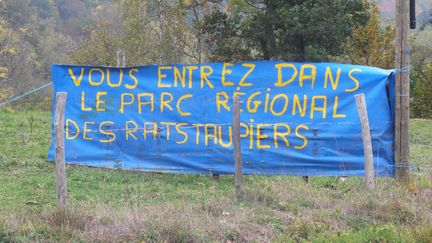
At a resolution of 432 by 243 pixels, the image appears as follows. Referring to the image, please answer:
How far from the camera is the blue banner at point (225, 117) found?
29.1ft

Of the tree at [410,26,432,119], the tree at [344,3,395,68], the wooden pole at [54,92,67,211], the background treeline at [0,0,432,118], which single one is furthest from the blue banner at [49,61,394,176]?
the tree at [344,3,395,68]

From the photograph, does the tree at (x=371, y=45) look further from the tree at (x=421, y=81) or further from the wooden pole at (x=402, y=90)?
the wooden pole at (x=402, y=90)

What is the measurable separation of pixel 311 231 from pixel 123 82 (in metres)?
5.04

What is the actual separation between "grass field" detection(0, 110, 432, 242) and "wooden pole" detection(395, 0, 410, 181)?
1.03 ft

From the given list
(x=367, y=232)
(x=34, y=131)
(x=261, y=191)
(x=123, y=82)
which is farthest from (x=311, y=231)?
(x=34, y=131)

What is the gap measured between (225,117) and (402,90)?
2874 mm

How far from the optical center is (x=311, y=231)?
5.84 metres

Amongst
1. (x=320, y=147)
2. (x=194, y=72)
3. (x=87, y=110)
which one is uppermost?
(x=194, y=72)

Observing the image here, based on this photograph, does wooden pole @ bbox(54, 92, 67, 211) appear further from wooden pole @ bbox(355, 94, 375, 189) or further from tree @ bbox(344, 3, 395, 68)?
tree @ bbox(344, 3, 395, 68)

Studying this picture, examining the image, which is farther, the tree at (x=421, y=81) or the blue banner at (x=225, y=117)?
the tree at (x=421, y=81)

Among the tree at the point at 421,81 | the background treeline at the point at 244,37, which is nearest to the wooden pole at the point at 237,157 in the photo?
the background treeline at the point at 244,37

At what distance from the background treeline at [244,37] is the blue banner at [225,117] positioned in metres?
18.9

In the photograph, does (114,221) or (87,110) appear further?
(87,110)

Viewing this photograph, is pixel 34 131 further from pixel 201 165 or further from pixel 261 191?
pixel 261 191
